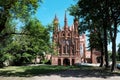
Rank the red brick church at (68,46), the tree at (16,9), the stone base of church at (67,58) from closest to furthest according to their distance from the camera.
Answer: the tree at (16,9) → the stone base of church at (67,58) → the red brick church at (68,46)

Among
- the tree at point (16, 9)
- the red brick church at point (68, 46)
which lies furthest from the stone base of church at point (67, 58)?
the tree at point (16, 9)

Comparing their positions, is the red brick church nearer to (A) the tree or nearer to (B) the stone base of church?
(B) the stone base of church

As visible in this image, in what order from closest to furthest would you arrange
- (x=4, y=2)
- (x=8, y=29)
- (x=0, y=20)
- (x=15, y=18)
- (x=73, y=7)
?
(x=4, y=2) → (x=0, y=20) → (x=15, y=18) → (x=8, y=29) → (x=73, y=7)

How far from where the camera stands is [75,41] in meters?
93.4

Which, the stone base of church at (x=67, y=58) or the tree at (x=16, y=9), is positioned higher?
the tree at (x=16, y=9)

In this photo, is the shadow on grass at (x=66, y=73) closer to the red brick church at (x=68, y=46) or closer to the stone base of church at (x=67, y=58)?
the stone base of church at (x=67, y=58)

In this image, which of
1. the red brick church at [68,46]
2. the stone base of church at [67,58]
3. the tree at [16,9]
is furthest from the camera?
the red brick church at [68,46]

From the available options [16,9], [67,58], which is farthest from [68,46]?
[16,9]

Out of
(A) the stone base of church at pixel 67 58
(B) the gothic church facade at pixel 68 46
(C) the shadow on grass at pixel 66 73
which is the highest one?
(B) the gothic church facade at pixel 68 46

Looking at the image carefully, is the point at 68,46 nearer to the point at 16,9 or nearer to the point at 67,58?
the point at 67,58

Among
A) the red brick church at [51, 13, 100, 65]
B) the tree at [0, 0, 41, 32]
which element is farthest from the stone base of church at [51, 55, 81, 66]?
the tree at [0, 0, 41, 32]

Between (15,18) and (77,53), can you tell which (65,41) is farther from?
(15,18)

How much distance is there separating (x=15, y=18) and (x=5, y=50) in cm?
2512

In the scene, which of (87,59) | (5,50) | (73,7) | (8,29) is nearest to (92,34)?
(73,7)
